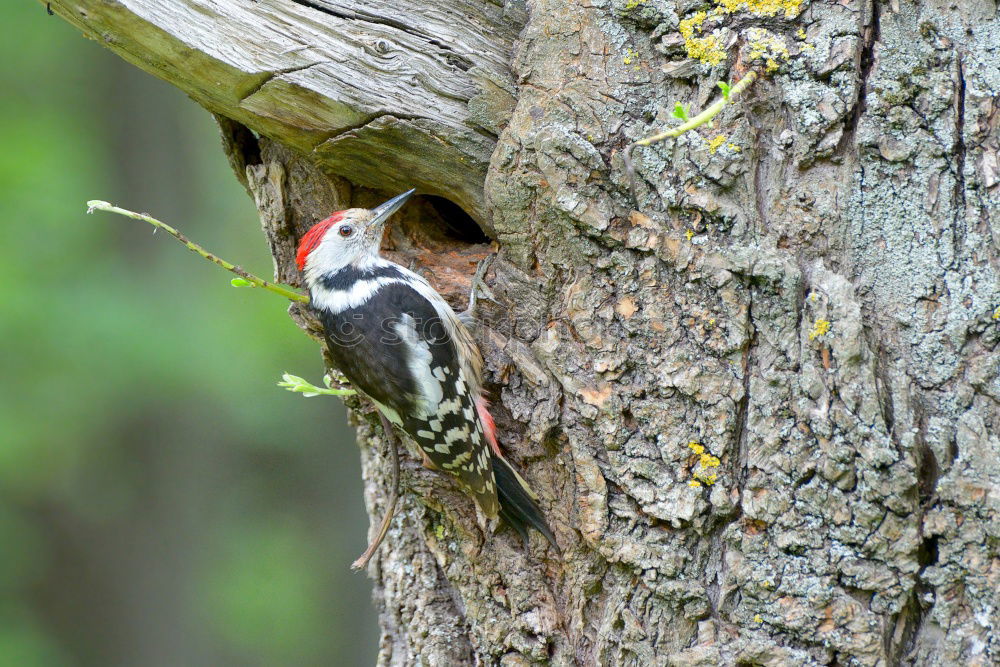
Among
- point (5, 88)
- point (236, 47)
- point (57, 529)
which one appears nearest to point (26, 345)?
point (57, 529)

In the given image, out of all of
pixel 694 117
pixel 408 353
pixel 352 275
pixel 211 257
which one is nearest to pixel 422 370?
pixel 408 353

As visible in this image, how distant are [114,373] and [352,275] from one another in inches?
131

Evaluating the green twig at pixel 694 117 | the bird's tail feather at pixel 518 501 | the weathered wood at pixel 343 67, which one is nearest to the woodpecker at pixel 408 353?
the bird's tail feather at pixel 518 501

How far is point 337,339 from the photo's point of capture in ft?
10.0

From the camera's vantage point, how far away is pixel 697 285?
7.66ft

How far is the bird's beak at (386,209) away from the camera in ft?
9.84

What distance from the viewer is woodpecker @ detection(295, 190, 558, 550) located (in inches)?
107

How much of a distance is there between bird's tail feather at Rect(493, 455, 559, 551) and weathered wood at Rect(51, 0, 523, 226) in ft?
2.95

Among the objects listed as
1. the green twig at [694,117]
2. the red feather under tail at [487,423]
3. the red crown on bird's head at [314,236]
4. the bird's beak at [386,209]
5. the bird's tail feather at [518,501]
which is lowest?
the bird's tail feather at [518,501]

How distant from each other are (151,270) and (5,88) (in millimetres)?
1890

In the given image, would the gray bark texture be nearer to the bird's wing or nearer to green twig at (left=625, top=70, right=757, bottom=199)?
green twig at (left=625, top=70, right=757, bottom=199)

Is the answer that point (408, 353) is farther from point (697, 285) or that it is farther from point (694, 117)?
point (694, 117)

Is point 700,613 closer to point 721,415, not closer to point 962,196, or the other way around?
point 721,415

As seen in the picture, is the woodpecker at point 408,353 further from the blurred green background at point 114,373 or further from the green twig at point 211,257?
the blurred green background at point 114,373
